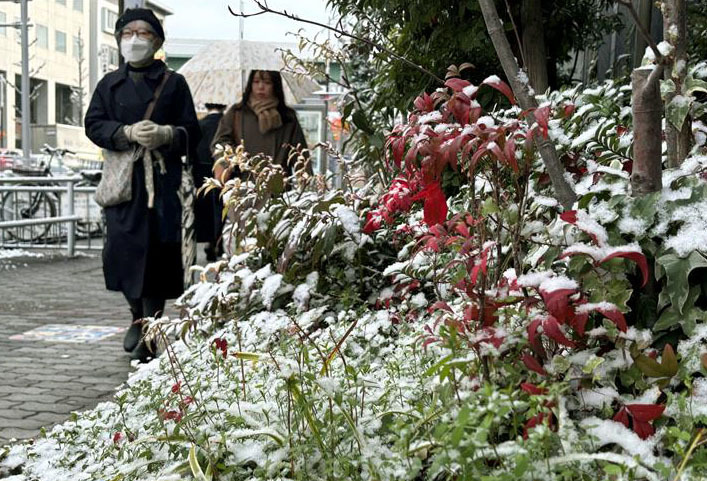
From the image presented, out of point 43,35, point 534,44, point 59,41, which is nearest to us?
point 534,44

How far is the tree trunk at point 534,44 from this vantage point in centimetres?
575

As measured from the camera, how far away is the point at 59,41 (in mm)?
68438

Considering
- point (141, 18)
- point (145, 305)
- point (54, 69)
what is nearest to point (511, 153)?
point (145, 305)

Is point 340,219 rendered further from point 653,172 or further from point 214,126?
point 214,126

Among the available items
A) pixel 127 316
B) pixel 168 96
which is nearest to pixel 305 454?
pixel 168 96

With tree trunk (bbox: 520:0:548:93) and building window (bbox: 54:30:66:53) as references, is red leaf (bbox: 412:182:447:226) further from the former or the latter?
building window (bbox: 54:30:66:53)

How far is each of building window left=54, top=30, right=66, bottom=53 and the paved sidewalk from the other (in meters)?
60.6

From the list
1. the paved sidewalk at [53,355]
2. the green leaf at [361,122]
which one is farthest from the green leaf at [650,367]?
the paved sidewalk at [53,355]

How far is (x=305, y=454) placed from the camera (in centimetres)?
234

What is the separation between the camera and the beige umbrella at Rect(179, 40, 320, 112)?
31.9 feet

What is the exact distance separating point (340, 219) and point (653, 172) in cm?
197

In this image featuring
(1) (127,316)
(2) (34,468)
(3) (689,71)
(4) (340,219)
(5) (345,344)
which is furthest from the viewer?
(1) (127,316)

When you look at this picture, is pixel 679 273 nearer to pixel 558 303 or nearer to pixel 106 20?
pixel 558 303

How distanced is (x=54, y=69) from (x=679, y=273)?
6974 centimetres
